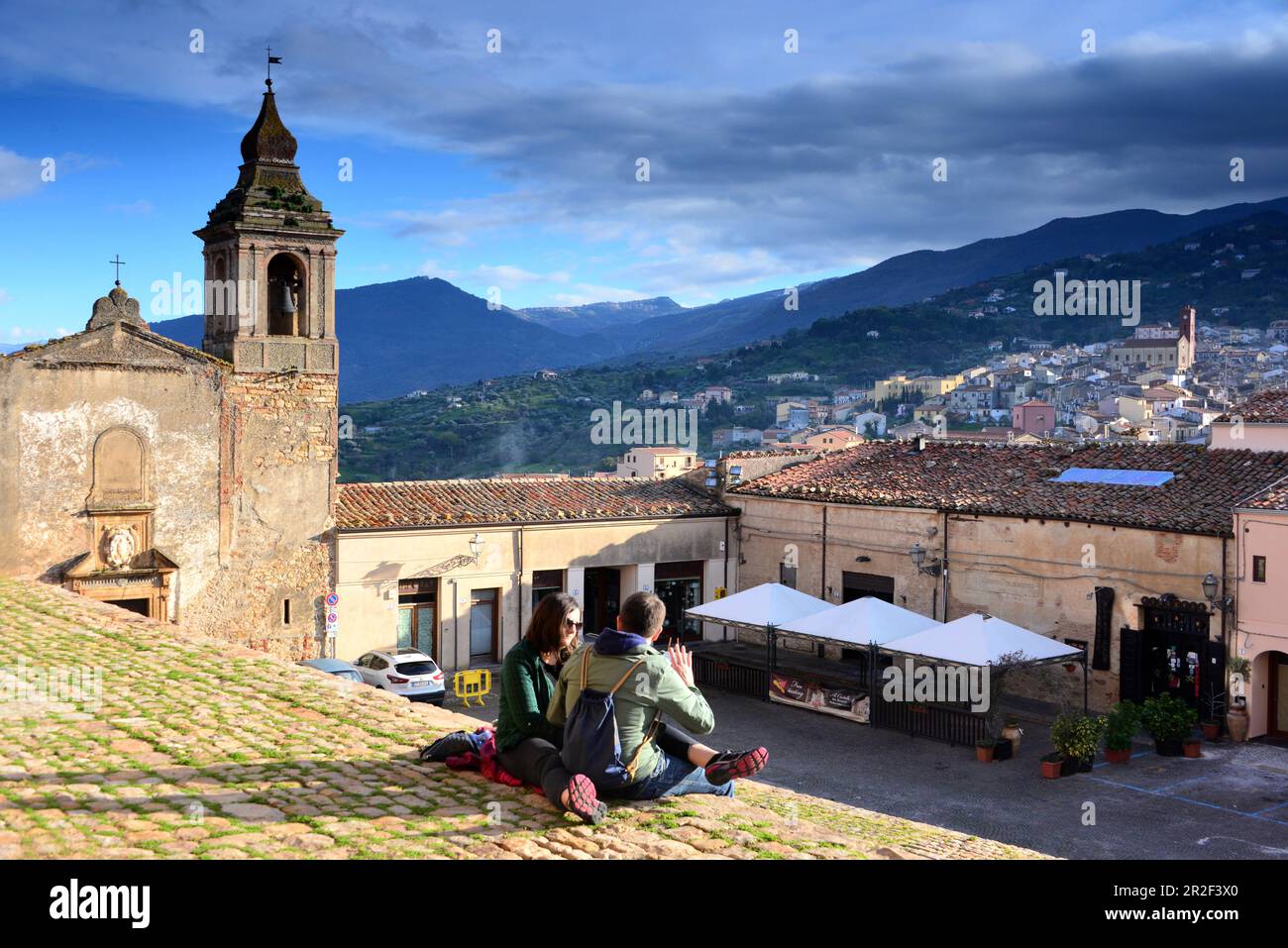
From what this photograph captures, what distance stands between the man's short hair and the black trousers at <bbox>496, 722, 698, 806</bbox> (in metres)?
0.73

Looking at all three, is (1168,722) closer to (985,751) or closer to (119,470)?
(985,751)

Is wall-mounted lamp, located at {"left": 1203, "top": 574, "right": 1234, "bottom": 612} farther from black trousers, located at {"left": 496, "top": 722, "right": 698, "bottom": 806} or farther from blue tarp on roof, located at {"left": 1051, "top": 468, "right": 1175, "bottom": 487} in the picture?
black trousers, located at {"left": 496, "top": 722, "right": 698, "bottom": 806}

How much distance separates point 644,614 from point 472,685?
19678 millimetres

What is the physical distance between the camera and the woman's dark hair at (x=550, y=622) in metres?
7.09

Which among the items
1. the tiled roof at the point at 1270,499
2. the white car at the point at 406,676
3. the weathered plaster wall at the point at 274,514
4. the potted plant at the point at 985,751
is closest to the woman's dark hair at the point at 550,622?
the potted plant at the point at 985,751

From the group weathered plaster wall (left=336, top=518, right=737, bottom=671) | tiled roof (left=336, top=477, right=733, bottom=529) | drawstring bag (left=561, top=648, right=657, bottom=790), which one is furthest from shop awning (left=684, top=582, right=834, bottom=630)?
drawstring bag (left=561, top=648, right=657, bottom=790)

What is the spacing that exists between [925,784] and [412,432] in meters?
77.2

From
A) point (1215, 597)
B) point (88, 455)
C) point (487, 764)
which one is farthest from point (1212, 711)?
point (88, 455)

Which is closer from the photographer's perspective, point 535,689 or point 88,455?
point 535,689

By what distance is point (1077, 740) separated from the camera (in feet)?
61.8

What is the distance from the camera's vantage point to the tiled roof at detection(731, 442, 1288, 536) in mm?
22750

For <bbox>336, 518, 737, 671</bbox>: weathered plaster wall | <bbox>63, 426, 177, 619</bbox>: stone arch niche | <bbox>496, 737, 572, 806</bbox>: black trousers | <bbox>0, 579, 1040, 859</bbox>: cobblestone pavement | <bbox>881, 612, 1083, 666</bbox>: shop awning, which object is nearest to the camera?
<bbox>0, 579, 1040, 859</bbox>: cobblestone pavement
